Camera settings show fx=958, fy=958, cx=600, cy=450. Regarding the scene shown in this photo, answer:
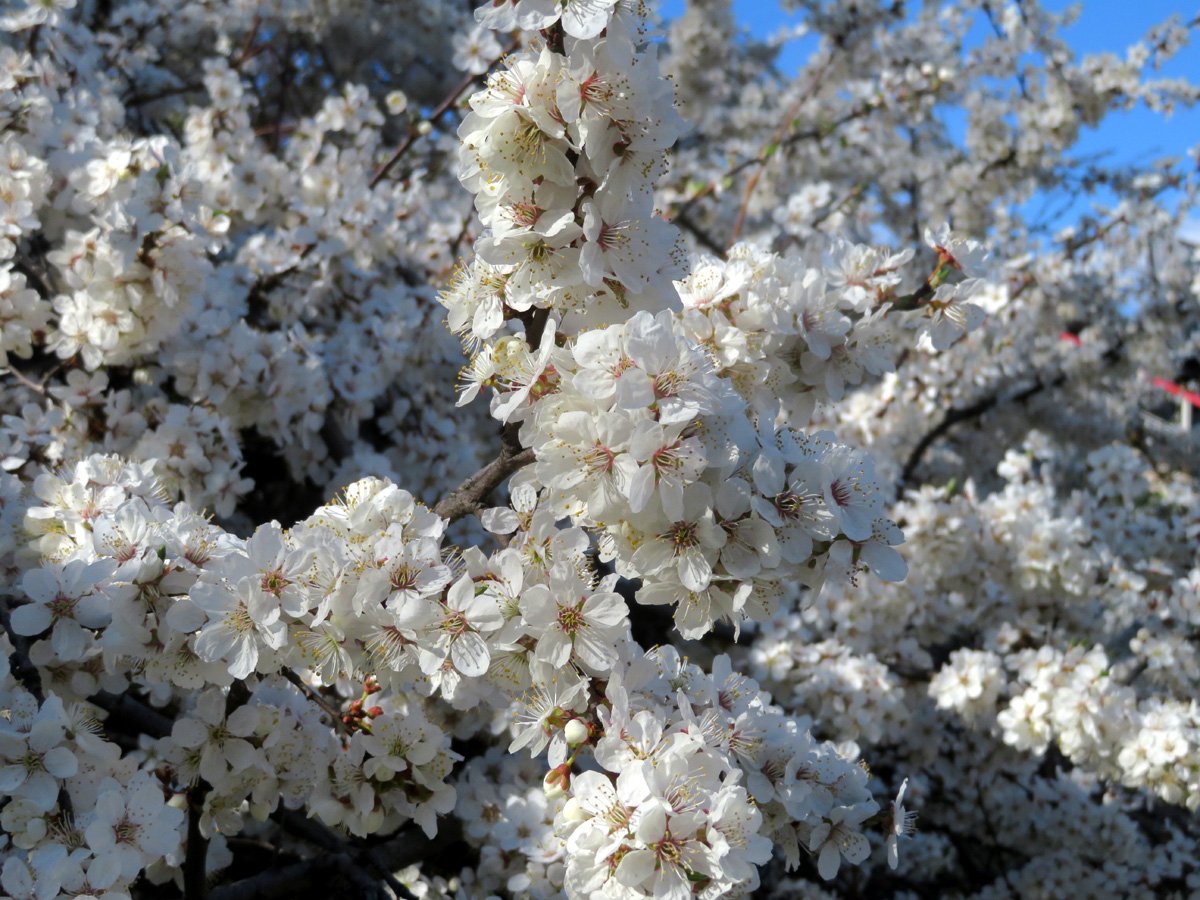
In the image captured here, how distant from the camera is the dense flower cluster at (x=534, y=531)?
142 centimetres

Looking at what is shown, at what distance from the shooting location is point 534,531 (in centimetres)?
158

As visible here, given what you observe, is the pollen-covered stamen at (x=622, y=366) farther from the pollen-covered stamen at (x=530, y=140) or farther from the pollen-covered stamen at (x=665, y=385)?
the pollen-covered stamen at (x=530, y=140)

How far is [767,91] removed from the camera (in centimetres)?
842

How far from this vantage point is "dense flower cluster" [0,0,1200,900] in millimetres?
1418

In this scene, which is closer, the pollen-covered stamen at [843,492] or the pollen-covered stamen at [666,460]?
the pollen-covered stamen at [666,460]

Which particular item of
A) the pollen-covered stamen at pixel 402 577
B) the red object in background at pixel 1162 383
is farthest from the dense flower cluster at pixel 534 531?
the red object in background at pixel 1162 383

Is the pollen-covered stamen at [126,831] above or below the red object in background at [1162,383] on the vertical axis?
below

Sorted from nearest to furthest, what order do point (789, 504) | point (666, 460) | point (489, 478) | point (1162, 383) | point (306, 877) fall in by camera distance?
point (666, 460) → point (789, 504) → point (489, 478) → point (306, 877) → point (1162, 383)

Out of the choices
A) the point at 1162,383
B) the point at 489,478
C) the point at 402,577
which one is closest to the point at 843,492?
the point at 489,478

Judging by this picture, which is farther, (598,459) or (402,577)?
(402,577)

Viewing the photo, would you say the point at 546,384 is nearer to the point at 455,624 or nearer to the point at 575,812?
the point at 455,624

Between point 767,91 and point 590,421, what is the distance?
309 inches

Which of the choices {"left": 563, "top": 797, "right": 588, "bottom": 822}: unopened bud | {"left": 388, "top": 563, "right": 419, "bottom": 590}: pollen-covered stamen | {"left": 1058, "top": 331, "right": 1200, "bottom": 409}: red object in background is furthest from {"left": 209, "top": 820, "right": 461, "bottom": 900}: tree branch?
{"left": 1058, "top": 331, "right": 1200, "bottom": 409}: red object in background

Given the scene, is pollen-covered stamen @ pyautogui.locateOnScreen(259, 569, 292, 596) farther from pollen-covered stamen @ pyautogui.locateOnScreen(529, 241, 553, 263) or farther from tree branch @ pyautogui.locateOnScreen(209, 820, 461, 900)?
tree branch @ pyautogui.locateOnScreen(209, 820, 461, 900)
